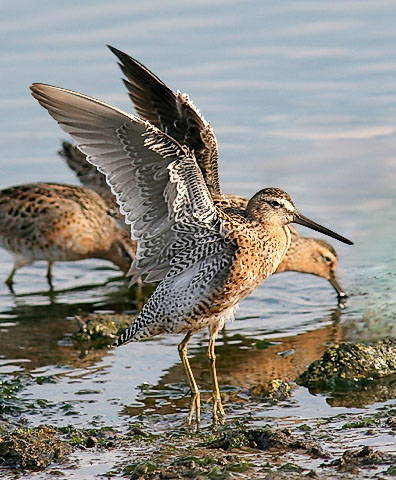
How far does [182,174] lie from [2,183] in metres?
4.77

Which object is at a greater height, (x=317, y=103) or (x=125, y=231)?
(x=317, y=103)

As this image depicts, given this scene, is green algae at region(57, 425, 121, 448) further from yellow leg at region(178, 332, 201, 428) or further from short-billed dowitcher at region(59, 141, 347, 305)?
short-billed dowitcher at region(59, 141, 347, 305)

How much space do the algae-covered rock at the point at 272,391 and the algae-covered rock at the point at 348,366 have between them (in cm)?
17

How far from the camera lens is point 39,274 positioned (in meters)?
9.34

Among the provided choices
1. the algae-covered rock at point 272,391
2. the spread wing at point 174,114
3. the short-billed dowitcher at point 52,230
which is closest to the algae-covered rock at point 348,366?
the algae-covered rock at point 272,391

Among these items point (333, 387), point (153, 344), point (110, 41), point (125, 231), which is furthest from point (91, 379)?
point (110, 41)

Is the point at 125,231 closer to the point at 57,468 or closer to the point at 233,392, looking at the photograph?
the point at 233,392

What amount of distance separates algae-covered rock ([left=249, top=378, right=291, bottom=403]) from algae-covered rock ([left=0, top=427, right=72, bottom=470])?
1.23 meters

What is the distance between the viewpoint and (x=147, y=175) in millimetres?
5578

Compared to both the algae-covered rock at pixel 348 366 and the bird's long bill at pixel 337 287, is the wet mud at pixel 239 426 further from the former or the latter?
the bird's long bill at pixel 337 287

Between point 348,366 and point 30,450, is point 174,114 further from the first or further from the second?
point 30,450

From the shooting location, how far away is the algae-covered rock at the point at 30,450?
481 centimetres

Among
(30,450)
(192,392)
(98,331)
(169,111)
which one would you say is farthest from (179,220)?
(98,331)

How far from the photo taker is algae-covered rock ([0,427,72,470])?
481 centimetres
